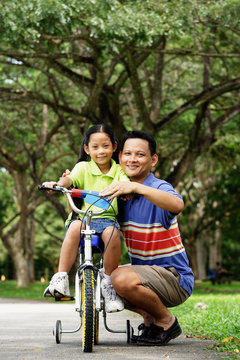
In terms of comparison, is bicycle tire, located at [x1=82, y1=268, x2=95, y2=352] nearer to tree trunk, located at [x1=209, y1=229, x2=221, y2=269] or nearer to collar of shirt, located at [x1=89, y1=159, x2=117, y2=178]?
collar of shirt, located at [x1=89, y1=159, x2=117, y2=178]

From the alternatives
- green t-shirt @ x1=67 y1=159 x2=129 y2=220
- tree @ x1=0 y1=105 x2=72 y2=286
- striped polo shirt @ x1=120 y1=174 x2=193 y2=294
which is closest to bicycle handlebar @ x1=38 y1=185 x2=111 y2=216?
green t-shirt @ x1=67 y1=159 x2=129 y2=220

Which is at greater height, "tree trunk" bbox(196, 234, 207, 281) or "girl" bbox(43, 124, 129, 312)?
"girl" bbox(43, 124, 129, 312)

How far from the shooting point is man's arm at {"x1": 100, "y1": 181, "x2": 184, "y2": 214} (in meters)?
4.97

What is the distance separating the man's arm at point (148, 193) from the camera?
497 centimetres

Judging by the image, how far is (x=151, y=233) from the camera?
5512 millimetres

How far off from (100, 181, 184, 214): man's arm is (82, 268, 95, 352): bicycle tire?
61 centimetres

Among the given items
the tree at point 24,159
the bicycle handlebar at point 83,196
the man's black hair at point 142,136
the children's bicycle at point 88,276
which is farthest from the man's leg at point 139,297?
the tree at point 24,159

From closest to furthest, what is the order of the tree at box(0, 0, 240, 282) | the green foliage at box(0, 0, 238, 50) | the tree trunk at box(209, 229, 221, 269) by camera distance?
the green foliage at box(0, 0, 238, 50) → the tree at box(0, 0, 240, 282) → the tree trunk at box(209, 229, 221, 269)

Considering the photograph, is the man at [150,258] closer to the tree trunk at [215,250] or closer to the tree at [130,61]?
the tree at [130,61]

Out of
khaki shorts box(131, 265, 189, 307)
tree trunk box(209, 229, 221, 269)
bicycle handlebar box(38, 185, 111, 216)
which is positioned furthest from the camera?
tree trunk box(209, 229, 221, 269)

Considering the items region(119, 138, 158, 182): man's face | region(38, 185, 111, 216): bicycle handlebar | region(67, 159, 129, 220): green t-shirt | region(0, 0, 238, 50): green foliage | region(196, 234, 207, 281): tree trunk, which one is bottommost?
region(196, 234, 207, 281): tree trunk

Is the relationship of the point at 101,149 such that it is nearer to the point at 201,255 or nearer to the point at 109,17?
the point at 109,17

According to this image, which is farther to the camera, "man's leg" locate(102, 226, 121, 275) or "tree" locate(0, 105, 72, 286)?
"tree" locate(0, 105, 72, 286)

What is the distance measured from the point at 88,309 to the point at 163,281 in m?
0.80
